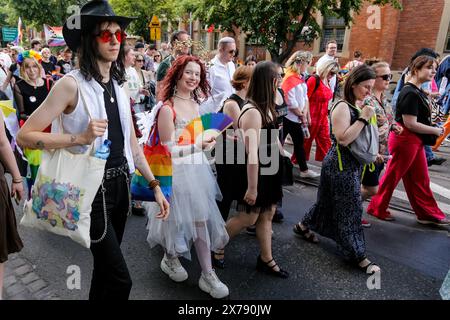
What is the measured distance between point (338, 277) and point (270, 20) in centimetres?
1054

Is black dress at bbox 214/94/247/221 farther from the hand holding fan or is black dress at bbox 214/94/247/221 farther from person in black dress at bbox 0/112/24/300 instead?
person in black dress at bbox 0/112/24/300

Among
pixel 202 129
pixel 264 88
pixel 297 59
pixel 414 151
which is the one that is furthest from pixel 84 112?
pixel 297 59

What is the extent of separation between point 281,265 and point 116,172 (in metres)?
1.96

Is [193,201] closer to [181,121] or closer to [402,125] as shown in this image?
[181,121]

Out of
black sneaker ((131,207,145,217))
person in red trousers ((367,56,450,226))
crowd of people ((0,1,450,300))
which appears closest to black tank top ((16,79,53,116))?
crowd of people ((0,1,450,300))

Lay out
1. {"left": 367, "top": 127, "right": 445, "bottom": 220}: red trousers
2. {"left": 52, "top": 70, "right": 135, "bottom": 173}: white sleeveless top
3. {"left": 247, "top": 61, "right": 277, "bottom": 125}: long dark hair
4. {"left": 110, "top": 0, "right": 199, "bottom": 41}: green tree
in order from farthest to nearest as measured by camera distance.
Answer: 1. {"left": 110, "top": 0, "right": 199, "bottom": 41}: green tree
2. {"left": 367, "top": 127, "right": 445, "bottom": 220}: red trousers
3. {"left": 247, "top": 61, "right": 277, "bottom": 125}: long dark hair
4. {"left": 52, "top": 70, "right": 135, "bottom": 173}: white sleeveless top

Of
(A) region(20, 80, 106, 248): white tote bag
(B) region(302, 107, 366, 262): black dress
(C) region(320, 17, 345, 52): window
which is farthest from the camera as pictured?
(C) region(320, 17, 345, 52): window

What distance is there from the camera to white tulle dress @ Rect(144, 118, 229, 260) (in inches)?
105

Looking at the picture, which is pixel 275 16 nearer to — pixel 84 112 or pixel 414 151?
pixel 414 151

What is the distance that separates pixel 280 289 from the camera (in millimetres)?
2848

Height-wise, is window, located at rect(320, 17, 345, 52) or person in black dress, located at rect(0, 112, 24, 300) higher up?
window, located at rect(320, 17, 345, 52)

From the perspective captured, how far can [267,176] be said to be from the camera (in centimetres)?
290

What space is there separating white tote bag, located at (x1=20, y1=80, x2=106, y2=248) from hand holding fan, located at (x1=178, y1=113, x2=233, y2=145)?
3.10 feet

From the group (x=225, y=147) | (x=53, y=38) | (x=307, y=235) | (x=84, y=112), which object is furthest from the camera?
(x=53, y=38)
